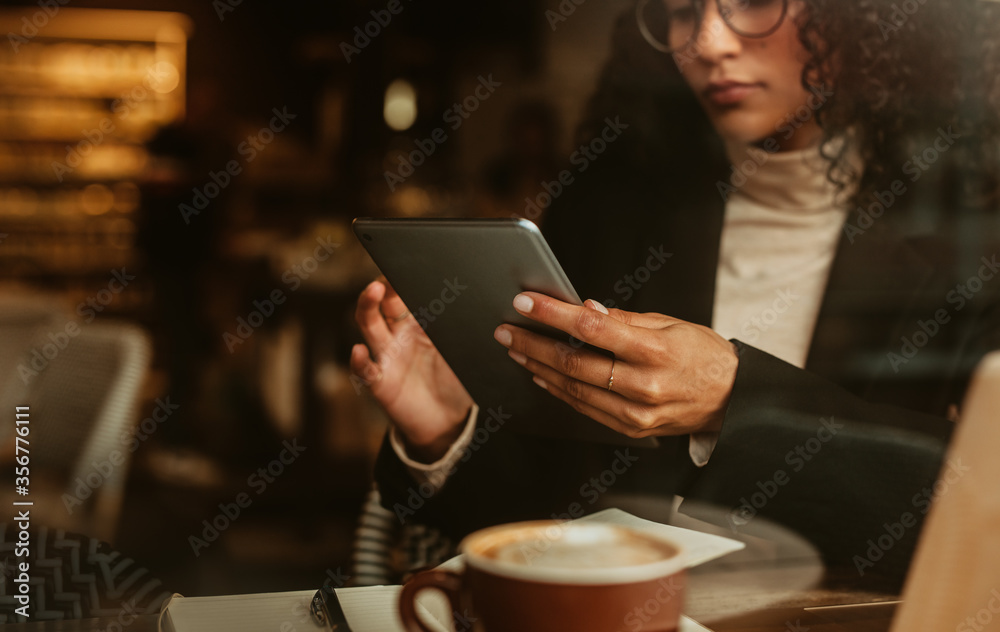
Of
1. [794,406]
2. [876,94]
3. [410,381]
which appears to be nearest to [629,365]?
[410,381]

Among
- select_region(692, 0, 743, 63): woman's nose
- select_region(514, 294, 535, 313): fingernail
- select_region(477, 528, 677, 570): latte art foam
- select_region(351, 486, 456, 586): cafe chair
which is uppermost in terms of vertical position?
select_region(692, 0, 743, 63): woman's nose

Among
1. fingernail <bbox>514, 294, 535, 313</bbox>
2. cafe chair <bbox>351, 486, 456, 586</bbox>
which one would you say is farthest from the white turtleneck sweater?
fingernail <bbox>514, 294, 535, 313</bbox>

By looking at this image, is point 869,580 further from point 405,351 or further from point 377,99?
point 377,99

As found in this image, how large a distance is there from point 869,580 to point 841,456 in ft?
2.16

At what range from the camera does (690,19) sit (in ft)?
4.71

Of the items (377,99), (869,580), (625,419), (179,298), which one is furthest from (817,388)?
(179,298)

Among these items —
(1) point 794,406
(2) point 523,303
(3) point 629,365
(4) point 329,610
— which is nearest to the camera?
(4) point 329,610

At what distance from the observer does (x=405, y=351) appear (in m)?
1.21

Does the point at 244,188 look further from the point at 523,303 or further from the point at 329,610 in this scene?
the point at 329,610

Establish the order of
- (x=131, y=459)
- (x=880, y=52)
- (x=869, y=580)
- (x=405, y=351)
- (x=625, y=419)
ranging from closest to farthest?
(x=869, y=580), (x=625, y=419), (x=405, y=351), (x=131, y=459), (x=880, y=52)

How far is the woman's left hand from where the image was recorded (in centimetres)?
83

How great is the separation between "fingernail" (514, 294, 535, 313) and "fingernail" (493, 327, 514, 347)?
0.07 meters

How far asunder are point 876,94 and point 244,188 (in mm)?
1173

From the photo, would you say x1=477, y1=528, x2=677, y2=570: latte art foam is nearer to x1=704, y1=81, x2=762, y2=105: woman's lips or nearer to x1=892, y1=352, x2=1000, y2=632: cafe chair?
x1=892, y1=352, x2=1000, y2=632: cafe chair
